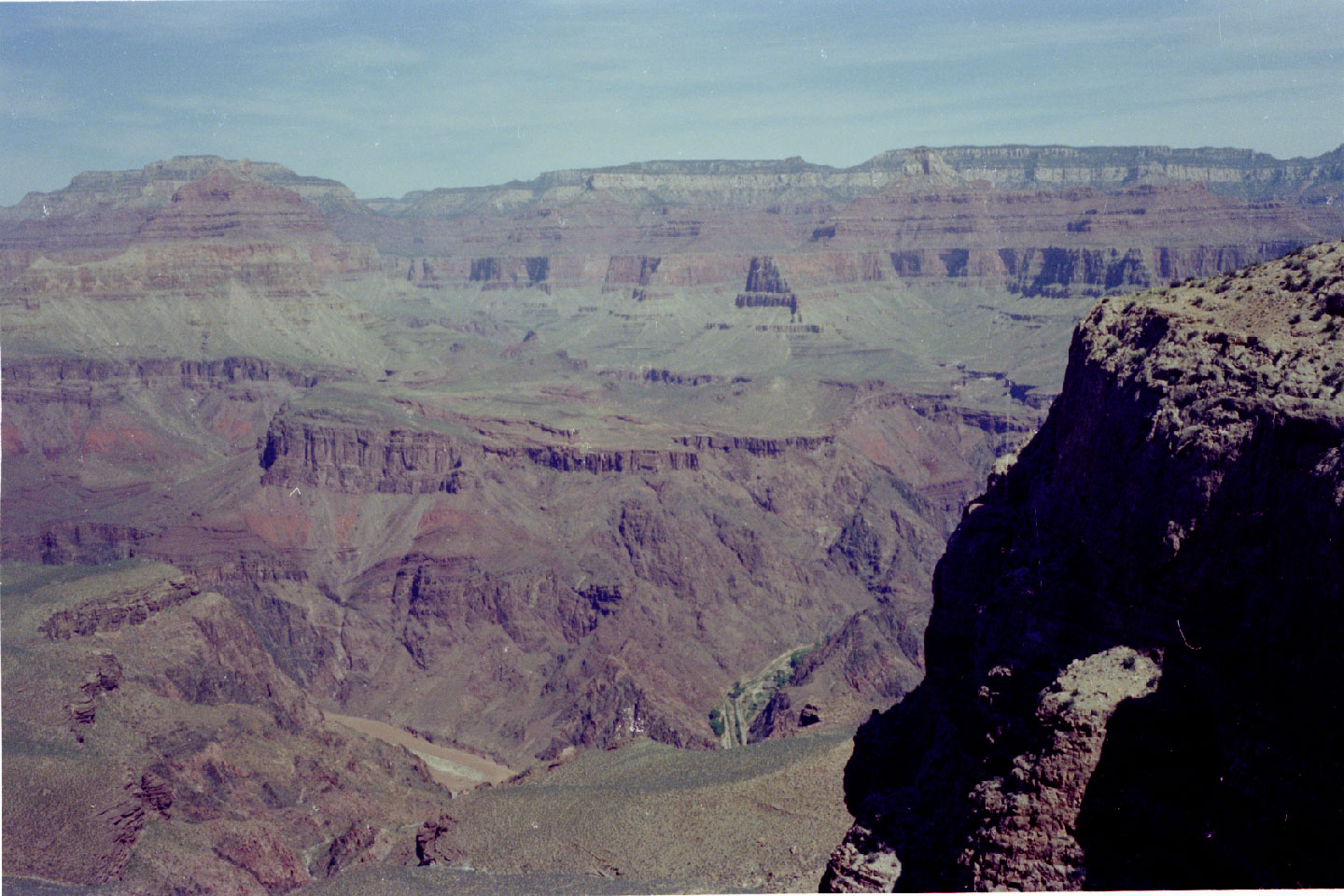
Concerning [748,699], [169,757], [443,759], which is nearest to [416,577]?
[443,759]

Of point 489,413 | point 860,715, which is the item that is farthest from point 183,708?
point 489,413

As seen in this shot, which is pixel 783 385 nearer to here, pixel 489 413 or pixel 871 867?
pixel 489 413

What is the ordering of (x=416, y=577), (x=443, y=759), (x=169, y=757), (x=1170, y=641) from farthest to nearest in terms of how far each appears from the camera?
(x=416, y=577), (x=443, y=759), (x=169, y=757), (x=1170, y=641)

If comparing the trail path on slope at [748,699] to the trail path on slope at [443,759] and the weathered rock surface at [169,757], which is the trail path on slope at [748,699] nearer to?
the trail path on slope at [443,759]

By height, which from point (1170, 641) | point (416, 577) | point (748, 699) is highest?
point (1170, 641)

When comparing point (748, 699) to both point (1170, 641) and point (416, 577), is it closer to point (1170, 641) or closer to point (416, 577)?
point (416, 577)

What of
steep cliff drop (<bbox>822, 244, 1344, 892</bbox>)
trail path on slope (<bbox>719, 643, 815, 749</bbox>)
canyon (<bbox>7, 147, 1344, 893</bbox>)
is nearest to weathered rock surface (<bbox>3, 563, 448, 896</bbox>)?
canyon (<bbox>7, 147, 1344, 893</bbox>)
